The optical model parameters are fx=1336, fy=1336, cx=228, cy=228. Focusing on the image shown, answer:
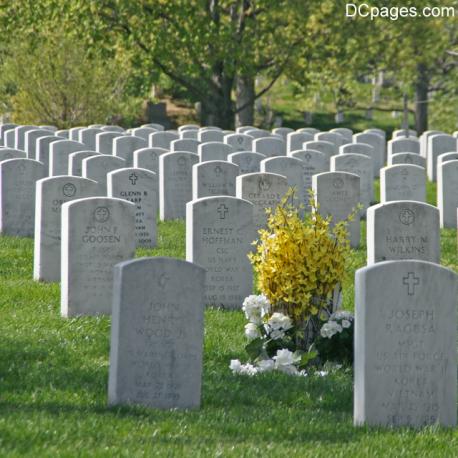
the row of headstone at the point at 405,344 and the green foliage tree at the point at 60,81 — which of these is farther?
the green foliage tree at the point at 60,81

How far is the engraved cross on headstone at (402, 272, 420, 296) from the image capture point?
844 cm

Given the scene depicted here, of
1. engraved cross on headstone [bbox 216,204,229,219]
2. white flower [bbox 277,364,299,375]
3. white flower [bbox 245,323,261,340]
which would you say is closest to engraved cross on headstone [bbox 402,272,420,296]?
white flower [bbox 277,364,299,375]

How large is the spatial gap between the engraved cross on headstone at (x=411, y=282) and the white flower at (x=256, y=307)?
6.66 ft

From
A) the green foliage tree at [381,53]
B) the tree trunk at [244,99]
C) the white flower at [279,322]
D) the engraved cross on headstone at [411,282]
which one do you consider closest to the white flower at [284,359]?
the white flower at [279,322]

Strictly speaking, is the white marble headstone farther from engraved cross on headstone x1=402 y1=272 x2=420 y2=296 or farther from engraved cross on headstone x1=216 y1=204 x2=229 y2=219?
engraved cross on headstone x1=216 y1=204 x2=229 y2=219

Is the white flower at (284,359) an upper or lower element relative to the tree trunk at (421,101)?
lower

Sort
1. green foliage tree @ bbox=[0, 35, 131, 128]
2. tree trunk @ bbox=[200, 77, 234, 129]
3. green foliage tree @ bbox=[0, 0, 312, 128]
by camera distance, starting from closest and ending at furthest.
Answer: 1. green foliage tree @ bbox=[0, 0, 312, 128]
2. green foliage tree @ bbox=[0, 35, 131, 128]
3. tree trunk @ bbox=[200, 77, 234, 129]

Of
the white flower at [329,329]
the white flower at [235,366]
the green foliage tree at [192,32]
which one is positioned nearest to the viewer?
the white flower at [235,366]

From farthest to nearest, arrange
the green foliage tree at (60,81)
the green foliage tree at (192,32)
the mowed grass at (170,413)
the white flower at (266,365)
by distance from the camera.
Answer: the green foliage tree at (60,81)
the green foliage tree at (192,32)
the white flower at (266,365)
the mowed grass at (170,413)

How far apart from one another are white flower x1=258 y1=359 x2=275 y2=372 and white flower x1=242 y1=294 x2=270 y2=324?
1.35ft

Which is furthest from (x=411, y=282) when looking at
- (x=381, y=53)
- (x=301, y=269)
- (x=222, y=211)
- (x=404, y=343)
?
(x=381, y=53)

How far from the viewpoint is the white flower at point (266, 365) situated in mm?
9961

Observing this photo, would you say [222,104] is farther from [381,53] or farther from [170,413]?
[170,413]

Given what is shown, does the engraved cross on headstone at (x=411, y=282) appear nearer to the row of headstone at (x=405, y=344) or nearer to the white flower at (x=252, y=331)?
the row of headstone at (x=405, y=344)
